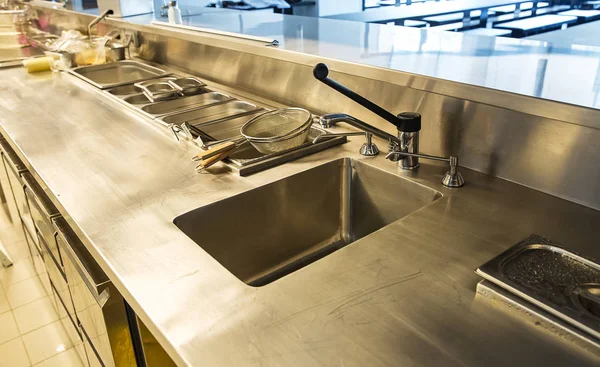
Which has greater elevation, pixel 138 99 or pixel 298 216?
pixel 138 99

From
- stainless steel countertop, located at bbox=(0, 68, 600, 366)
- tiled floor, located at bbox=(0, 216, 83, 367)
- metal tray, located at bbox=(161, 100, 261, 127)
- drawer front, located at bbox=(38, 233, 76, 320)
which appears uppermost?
metal tray, located at bbox=(161, 100, 261, 127)

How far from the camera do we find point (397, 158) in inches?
46.2

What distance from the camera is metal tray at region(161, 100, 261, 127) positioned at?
5.46 feet

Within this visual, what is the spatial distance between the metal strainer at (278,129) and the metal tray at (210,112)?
0.73ft

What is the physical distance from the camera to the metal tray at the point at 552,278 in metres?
0.68

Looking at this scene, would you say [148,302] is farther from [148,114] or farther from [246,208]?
[148,114]

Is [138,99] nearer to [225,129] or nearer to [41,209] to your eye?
[225,129]

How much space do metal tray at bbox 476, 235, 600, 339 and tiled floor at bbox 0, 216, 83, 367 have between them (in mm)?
1596

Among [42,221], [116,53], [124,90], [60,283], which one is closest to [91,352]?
[60,283]

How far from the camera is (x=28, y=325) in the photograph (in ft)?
6.62

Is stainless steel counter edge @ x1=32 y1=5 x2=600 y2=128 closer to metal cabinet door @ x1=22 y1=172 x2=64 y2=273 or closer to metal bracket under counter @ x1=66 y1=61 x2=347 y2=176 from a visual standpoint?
metal bracket under counter @ x1=66 y1=61 x2=347 y2=176

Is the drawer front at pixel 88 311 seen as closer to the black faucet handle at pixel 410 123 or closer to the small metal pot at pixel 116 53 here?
the black faucet handle at pixel 410 123

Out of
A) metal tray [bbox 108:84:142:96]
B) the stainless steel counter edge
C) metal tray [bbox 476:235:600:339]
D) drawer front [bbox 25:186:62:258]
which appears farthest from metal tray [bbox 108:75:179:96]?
metal tray [bbox 476:235:600:339]

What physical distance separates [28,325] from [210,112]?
3.94ft
